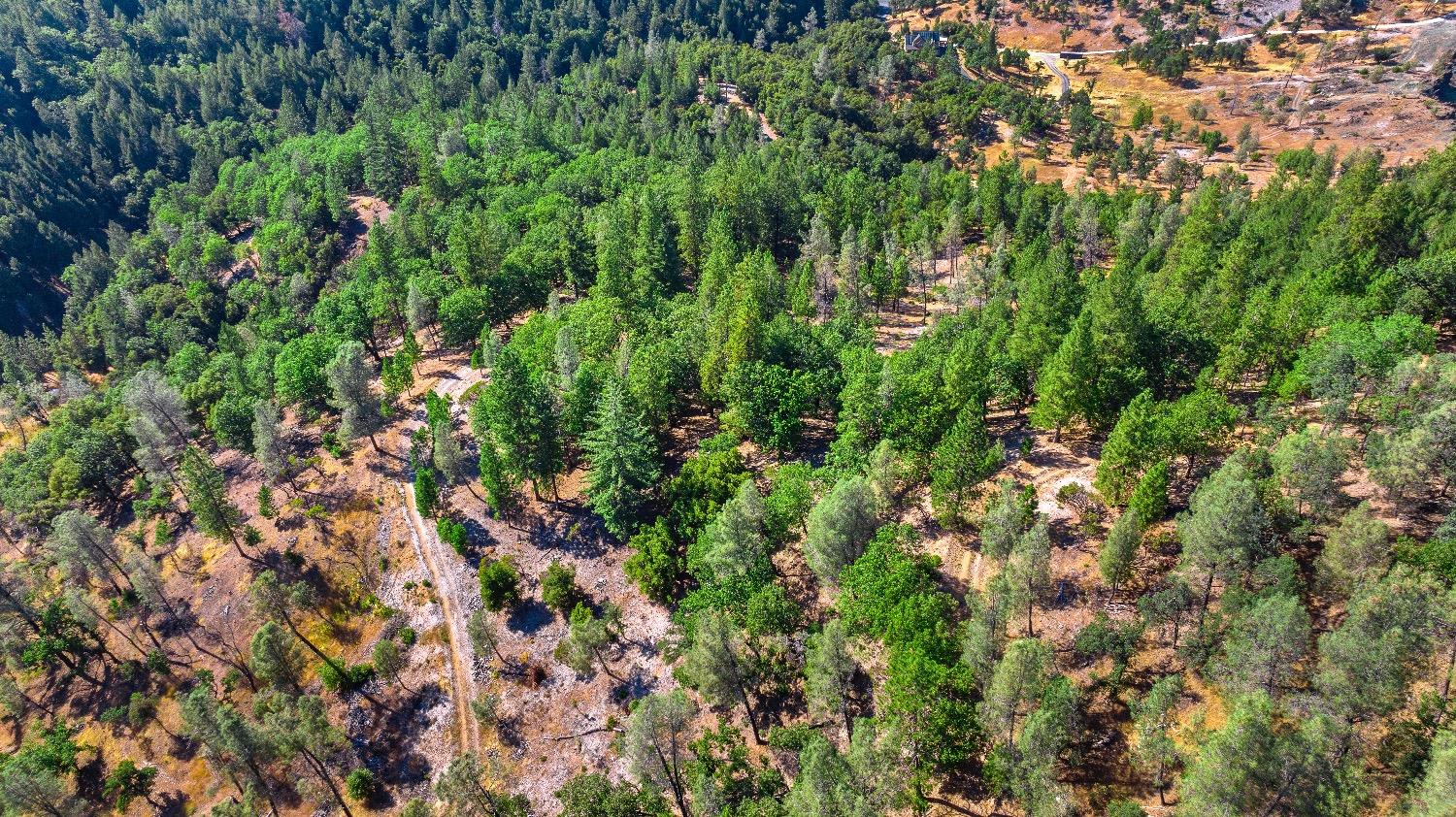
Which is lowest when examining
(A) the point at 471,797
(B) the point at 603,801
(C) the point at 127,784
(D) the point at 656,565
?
(C) the point at 127,784

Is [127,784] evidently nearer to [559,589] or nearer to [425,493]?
[425,493]

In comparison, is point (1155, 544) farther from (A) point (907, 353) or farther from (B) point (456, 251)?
(B) point (456, 251)

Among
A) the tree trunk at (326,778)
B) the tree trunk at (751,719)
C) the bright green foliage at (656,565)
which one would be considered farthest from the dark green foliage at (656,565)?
the tree trunk at (326,778)

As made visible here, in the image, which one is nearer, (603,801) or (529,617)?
(603,801)

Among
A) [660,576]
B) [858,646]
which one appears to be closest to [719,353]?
[660,576]

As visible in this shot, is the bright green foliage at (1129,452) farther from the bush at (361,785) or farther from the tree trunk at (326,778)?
the tree trunk at (326,778)

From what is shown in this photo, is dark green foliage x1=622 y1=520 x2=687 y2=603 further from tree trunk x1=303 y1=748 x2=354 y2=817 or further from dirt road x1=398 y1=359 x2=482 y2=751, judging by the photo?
tree trunk x1=303 y1=748 x2=354 y2=817

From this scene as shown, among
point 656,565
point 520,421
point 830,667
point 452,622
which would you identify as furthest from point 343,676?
point 830,667
